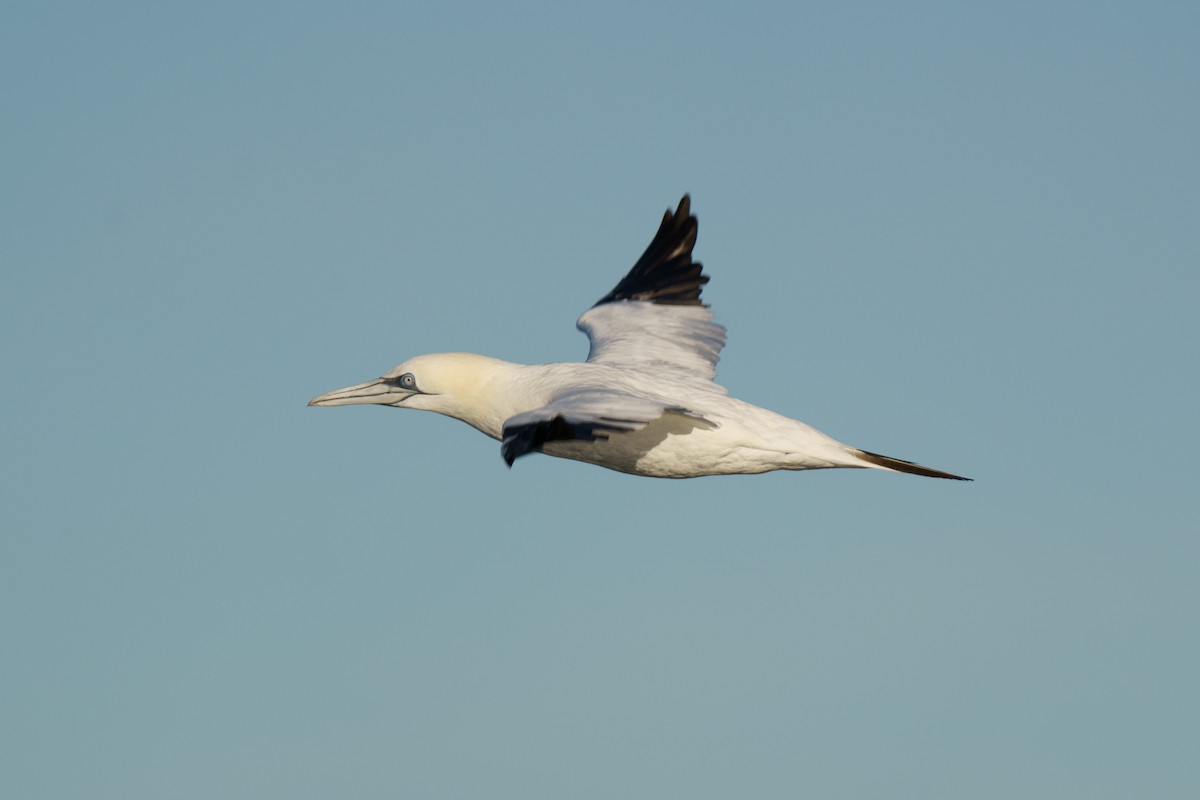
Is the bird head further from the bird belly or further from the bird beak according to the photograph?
the bird belly

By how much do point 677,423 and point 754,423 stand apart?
2.71 ft

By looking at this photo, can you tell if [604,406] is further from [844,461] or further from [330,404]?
[330,404]

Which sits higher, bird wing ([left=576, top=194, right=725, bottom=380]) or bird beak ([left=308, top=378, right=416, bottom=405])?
bird wing ([left=576, top=194, right=725, bottom=380])

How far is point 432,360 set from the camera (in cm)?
1669

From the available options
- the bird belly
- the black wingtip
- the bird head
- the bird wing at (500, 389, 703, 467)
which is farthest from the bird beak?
the black wingtip

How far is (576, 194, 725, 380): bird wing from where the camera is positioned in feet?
59.8

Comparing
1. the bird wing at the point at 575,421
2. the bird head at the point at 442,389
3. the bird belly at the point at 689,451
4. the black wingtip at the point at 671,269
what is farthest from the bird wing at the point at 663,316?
the bird wing at the point at 575,421

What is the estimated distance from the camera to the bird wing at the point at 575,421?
12227mm

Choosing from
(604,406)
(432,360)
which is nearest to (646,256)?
(432,360)

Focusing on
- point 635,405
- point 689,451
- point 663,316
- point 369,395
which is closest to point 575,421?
point 635,405

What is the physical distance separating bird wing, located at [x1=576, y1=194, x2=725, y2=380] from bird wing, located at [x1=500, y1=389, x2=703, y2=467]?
13.0 feet

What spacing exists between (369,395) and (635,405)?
4690mm

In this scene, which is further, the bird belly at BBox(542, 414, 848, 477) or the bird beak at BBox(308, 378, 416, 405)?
the bird beak at BBox(308, 378, 416, 405)

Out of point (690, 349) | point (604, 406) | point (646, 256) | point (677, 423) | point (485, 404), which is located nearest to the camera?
point (604, 406)
